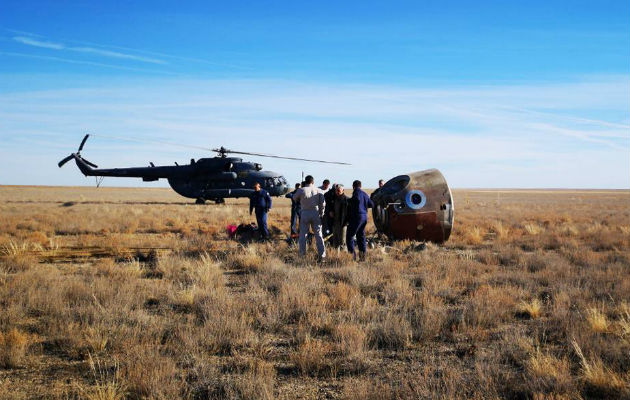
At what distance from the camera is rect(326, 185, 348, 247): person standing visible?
1175 centimetres

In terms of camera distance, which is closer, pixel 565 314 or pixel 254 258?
pixel 565 314

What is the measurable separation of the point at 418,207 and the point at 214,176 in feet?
68.2

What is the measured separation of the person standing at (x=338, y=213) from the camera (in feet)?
38.5

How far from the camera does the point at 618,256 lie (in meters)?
12.2

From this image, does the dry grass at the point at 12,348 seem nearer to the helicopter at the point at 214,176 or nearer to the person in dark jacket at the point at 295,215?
the person in dark jacket at the point at 295,215

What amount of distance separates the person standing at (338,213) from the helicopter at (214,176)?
19579 mm

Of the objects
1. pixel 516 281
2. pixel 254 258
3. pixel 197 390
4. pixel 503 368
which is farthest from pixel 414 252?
pixel 197 390

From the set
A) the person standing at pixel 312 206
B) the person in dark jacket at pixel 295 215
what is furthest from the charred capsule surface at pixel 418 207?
the person standing at pixel 312 206

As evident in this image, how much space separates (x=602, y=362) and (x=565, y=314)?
1893 mm

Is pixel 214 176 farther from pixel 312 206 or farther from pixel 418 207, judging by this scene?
pixel 312 206

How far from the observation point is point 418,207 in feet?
44.0

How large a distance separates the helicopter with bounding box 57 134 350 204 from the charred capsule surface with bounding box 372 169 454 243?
18.6 metres

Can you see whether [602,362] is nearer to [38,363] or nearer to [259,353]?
[259,353]

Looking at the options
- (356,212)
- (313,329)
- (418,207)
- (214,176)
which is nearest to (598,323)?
(313,329)
